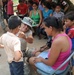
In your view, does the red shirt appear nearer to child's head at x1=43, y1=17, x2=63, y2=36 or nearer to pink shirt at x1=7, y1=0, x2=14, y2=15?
pink shirt at x1=7, y1=0, x2=14, y2=15

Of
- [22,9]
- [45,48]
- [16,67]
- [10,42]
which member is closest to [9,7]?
[22,9]

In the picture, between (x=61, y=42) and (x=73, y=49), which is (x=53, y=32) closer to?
(x=61, y=42)

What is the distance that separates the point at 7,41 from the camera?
2385 mm

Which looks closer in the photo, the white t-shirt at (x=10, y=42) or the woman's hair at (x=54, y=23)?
the white t-shirt at (x=10, y=42)

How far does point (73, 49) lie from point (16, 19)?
0.96 metres

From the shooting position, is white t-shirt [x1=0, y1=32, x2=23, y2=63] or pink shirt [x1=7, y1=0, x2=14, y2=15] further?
pink shirt [x1=7, y1=0, x2=14, y2=15]

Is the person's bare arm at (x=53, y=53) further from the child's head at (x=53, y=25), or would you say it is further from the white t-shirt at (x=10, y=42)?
the white t-shirt at (x=10, y=42)

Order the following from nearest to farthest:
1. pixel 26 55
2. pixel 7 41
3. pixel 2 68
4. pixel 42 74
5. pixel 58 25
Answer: pixel 7 41
pixel 58 25
pixel 42 74
pixel 26 55
pixel 2 68

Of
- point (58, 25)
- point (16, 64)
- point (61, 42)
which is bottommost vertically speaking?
point (16, 64)

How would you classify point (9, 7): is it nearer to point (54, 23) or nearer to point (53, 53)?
point (54, 23)

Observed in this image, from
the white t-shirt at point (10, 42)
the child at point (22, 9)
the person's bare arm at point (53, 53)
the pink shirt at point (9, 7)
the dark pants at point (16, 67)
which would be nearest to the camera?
the white t-shirt at point (10, 42)

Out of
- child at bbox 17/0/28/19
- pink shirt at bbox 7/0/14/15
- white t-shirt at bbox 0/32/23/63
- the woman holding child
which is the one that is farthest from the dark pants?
pink shirt at bbox 7/0/14/15

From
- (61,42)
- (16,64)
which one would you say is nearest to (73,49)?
(61,42)

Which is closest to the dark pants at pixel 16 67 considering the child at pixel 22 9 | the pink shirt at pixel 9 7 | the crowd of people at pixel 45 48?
Answer: the crowd of people at pixel 45 48
